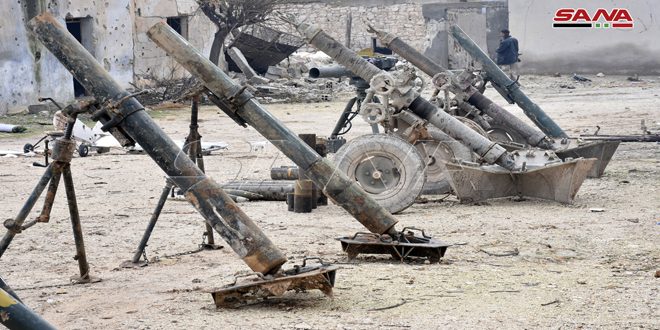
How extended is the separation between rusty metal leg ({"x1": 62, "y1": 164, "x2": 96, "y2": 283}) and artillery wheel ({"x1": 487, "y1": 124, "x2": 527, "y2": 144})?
720 centimetres

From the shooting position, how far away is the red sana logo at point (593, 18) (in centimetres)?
3266

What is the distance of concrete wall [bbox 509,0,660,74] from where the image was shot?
106ft

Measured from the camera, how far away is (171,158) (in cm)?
667

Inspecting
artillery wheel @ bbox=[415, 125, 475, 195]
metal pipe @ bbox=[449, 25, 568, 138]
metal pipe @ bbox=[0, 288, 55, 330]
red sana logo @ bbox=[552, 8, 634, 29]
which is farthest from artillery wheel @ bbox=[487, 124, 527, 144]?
red sana logo @ bbox=[552, 8, 634, 29]

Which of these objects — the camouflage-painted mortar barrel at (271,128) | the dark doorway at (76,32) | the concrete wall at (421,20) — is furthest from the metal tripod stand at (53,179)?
the concrete wall at (421,20)

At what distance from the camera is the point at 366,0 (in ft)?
Result: 130

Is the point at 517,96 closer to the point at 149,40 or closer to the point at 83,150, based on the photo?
the point at 83,150

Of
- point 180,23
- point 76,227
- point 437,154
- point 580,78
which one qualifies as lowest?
point 580,78

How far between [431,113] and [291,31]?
2272 centimetres

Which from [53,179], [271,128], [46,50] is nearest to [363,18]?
[46,50]

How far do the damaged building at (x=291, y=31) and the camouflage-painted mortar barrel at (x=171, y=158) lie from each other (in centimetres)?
1589

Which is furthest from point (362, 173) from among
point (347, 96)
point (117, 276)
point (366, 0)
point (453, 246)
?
point (366, 0)

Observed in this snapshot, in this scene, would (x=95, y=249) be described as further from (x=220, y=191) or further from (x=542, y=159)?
(x=542, y=159)

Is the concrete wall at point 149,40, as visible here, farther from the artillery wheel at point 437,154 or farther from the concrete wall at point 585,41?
the artillery wheel at point 437,154
